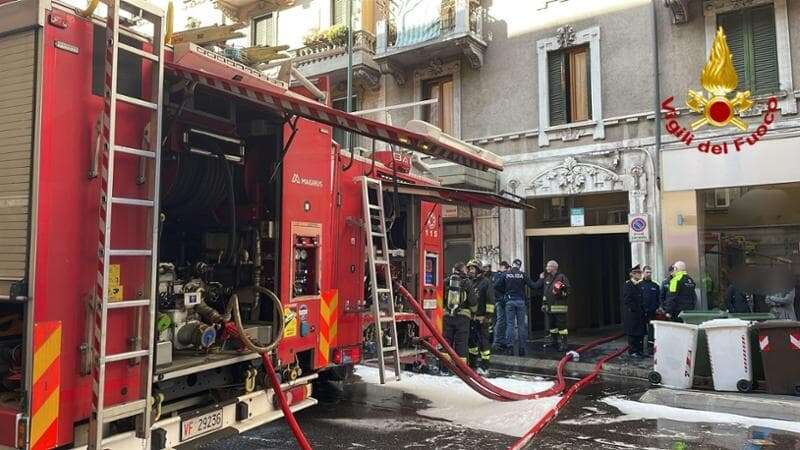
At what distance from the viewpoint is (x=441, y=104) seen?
623 inches

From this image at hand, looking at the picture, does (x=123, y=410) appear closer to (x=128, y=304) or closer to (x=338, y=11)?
(x=128, y=304)

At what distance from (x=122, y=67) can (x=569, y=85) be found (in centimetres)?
1183

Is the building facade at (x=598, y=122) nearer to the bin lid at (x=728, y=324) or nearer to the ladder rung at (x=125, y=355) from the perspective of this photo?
the bin lid at (x=728, y=324)

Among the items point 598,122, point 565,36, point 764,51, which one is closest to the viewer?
point 764,51

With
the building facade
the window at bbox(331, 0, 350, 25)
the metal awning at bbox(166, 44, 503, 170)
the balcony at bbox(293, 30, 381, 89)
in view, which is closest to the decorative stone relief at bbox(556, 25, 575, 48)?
the building facade

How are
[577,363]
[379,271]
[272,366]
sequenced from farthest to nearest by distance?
[577,363]
[379,271]
[272,366]

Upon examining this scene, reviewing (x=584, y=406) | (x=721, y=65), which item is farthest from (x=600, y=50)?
(x=584, y=406)

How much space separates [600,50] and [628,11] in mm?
932

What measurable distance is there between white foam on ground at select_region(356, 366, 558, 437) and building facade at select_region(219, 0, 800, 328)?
3.04 meters

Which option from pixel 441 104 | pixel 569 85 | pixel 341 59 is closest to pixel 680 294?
pixel 569 85

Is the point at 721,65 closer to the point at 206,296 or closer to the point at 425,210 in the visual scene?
the point at 425,210

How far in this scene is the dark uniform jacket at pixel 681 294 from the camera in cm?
985

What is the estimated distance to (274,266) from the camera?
501cm

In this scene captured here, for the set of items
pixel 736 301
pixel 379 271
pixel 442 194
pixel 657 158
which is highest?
pixel 657 158
